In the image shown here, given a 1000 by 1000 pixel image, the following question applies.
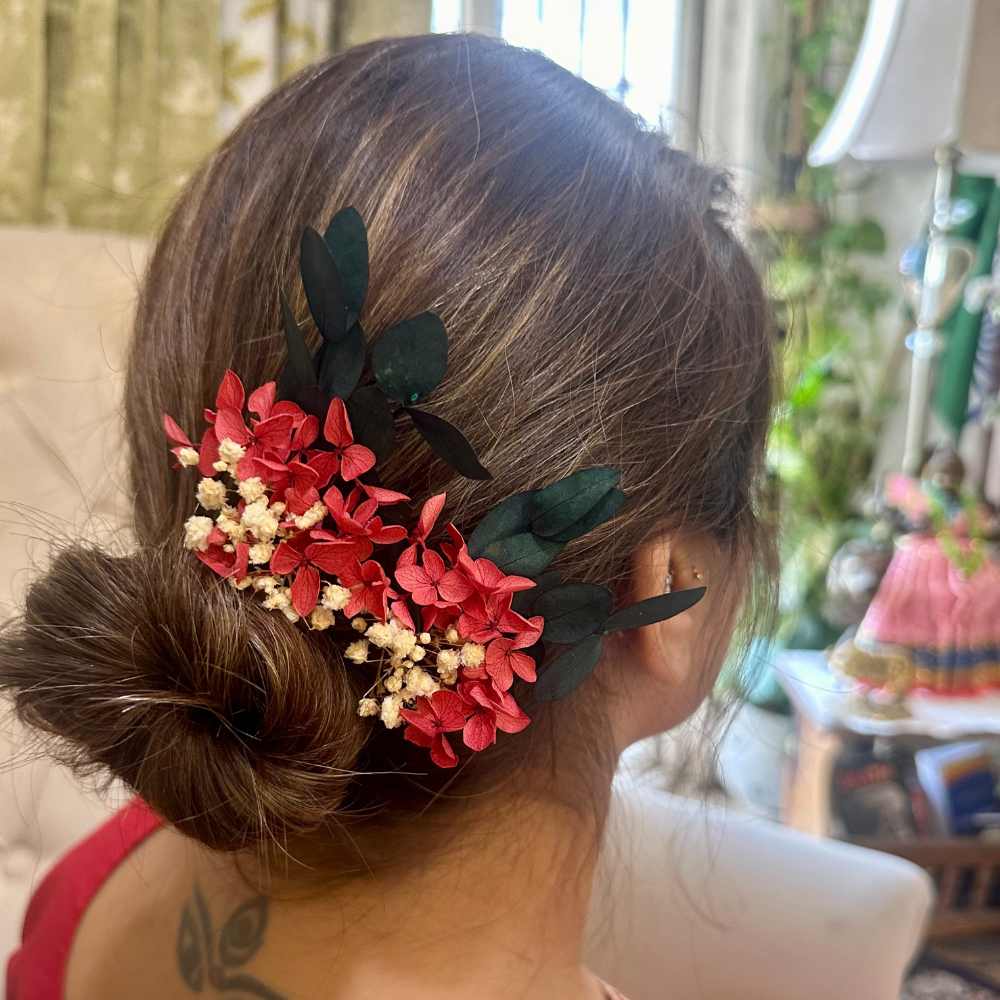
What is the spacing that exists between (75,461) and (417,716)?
893mm

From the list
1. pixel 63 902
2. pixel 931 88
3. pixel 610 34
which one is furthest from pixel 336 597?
pixel 610 34

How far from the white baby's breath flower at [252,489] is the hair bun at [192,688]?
0.17 ft

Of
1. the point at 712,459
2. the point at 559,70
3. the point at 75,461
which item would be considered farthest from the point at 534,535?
the point at 75,461

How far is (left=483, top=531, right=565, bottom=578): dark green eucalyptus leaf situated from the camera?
432 mm

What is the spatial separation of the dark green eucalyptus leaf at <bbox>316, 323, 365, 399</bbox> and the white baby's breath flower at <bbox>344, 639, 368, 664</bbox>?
0.12 metres

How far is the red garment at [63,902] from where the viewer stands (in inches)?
26.8

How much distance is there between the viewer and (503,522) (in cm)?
44

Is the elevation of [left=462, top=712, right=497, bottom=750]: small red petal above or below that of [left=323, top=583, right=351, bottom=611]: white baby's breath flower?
below

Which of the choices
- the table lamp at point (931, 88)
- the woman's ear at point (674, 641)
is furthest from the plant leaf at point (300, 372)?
the table lamp at point (931, 88)

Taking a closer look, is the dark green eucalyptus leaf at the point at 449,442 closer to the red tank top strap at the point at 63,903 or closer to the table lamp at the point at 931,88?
the red tank top strap at the point at 63,903

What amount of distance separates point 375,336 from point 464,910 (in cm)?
38

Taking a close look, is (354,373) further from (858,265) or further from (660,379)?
(858,265)

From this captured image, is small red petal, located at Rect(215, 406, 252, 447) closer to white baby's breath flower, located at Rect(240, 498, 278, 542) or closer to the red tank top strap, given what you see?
white baby's breath flower, located at Rect(240, 498, 278, 542)

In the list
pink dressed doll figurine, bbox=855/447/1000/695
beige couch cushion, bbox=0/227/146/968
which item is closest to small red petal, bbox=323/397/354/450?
beige couch cushion, bbox=0/227/146/968
